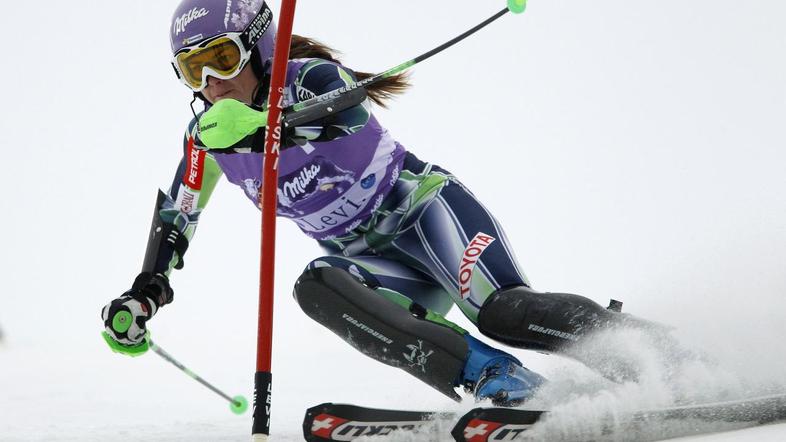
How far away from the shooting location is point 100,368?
6.20 m

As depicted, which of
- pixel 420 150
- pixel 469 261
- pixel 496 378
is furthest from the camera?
pixel 420 150

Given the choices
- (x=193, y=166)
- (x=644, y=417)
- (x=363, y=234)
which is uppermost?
(x=193, y=166)

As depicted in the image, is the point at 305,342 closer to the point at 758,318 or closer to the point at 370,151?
the point at 370,151

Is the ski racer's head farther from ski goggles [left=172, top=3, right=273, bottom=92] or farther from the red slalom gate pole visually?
the red slalom gate pole

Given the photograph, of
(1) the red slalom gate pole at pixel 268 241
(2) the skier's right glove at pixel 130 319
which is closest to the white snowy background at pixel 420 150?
(2) the skier's right glove at pixel 130 319

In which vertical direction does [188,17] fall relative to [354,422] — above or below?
above

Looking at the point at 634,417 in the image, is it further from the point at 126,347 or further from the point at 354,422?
the point at 126,347

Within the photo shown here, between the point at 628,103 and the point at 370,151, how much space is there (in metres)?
7.03

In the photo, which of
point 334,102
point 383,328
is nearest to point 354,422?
point 383,328

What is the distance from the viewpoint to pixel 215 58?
128 inches

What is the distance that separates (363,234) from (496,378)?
99cm

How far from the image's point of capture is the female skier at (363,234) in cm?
282

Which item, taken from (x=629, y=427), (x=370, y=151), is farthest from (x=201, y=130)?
(x=629, y=427)

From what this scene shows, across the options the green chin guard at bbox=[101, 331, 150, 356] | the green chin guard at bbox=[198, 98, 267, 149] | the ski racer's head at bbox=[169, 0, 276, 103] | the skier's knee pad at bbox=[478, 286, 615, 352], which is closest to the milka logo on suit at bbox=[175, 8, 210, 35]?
the ski racer's head at bbox=[169, 0, 276, 103]
